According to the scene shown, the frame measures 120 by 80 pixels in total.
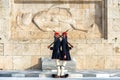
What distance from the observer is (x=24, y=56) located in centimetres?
1636

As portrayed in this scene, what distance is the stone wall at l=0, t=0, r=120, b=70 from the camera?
16.4m

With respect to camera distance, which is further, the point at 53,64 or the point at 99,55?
the point at 99,55

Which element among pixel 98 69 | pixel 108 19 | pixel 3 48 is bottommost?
pixel 98 69

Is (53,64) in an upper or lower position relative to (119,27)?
lower

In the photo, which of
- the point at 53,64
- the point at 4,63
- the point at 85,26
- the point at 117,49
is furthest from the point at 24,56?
the point at 117,49

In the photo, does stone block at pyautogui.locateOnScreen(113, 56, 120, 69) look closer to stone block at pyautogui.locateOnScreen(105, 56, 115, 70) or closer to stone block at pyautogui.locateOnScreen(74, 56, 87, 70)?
stone block at pyautogui.locateOnScreen(105, 56, 115, 70)

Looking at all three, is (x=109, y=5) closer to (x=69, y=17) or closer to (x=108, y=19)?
(x=108, y=19)

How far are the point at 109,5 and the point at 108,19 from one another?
0.66 m

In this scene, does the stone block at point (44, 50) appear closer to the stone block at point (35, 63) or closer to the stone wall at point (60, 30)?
the stone wall at point (60, 30)

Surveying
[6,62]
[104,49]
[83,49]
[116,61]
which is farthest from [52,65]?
[116,61]

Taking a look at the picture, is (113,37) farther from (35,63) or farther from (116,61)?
(35,63)

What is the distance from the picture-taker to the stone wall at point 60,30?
1636 centimetres

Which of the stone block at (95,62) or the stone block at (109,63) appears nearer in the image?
the stone block at (95,62)

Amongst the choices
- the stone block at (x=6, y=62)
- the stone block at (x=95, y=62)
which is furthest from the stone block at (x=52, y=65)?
→ the stone block at (x=6, y=62)
